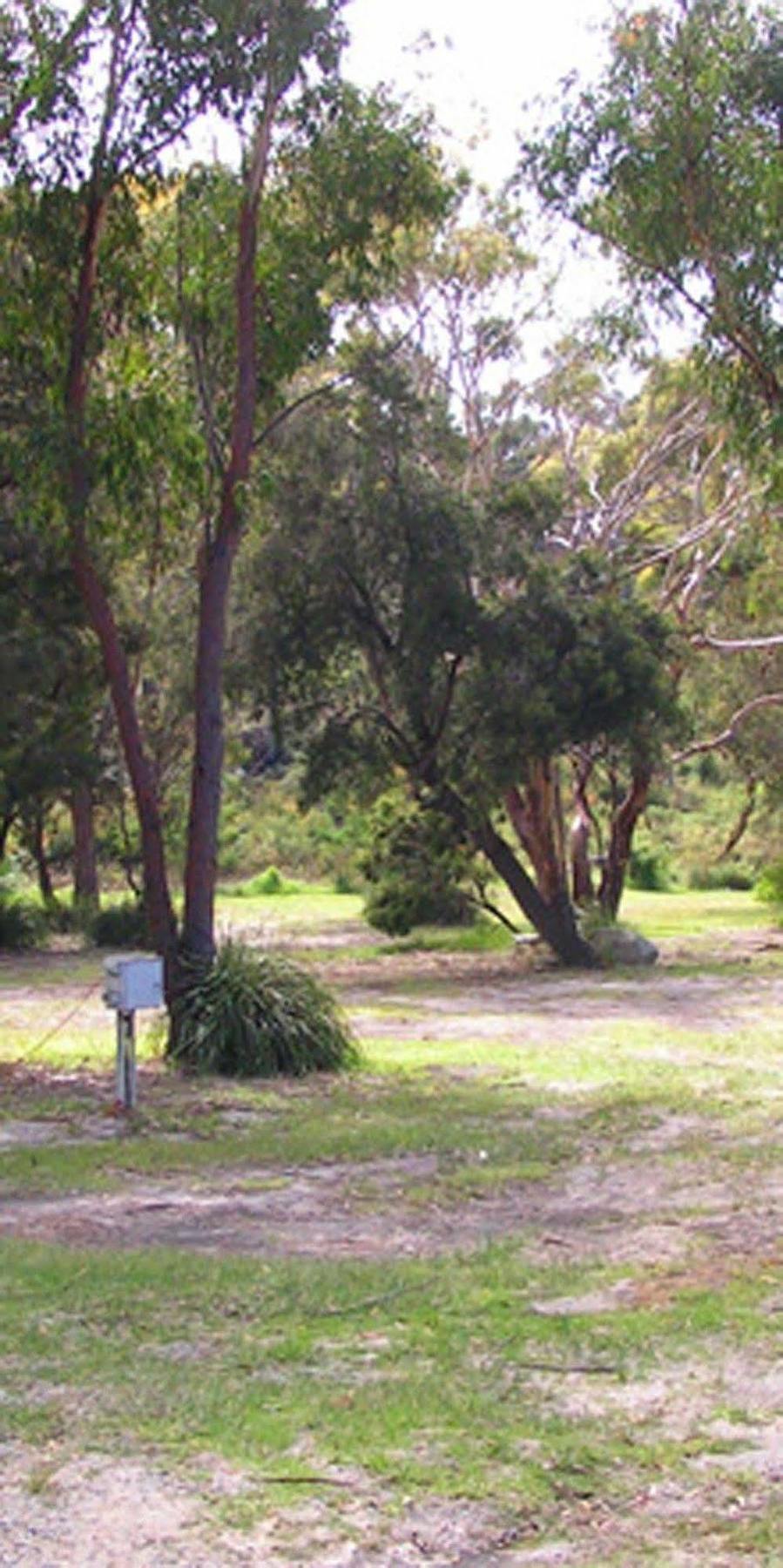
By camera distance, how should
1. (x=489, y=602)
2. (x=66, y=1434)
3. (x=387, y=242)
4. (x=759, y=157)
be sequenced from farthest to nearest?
(x=489, y=602)
(x=387, y=242)
(x=759, y=157)
(x=66, y=1434)

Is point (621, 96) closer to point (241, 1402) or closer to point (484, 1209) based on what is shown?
point (484, 1209)

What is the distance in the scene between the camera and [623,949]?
82.9ft

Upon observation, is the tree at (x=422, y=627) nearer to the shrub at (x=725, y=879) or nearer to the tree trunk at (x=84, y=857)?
the tree trunk at (x=84, y=857)

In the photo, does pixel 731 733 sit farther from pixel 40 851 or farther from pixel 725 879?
pixel 725 879

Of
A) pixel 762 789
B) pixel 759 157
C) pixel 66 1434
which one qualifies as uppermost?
pixel 759 157

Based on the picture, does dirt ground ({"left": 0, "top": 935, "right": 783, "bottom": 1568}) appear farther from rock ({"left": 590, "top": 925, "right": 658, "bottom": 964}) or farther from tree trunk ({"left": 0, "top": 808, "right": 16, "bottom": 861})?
tree trunk ({"left": 0, "top": 808, "right": 16, "bottom": 861})

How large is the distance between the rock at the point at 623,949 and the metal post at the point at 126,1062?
14.0 metres

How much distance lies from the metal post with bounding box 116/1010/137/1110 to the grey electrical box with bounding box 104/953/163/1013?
0.88 feet

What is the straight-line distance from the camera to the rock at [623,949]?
2514 centimetres

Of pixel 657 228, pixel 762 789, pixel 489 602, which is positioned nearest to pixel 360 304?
pixel 657 228

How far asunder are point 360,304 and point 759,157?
5.21m

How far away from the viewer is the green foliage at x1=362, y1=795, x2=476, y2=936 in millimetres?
24891

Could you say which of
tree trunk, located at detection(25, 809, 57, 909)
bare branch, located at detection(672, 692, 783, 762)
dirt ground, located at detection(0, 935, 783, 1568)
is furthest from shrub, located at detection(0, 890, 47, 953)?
dirt ground, located at detection(0, 935, 783, 1568)

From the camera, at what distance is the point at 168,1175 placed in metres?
9.89
